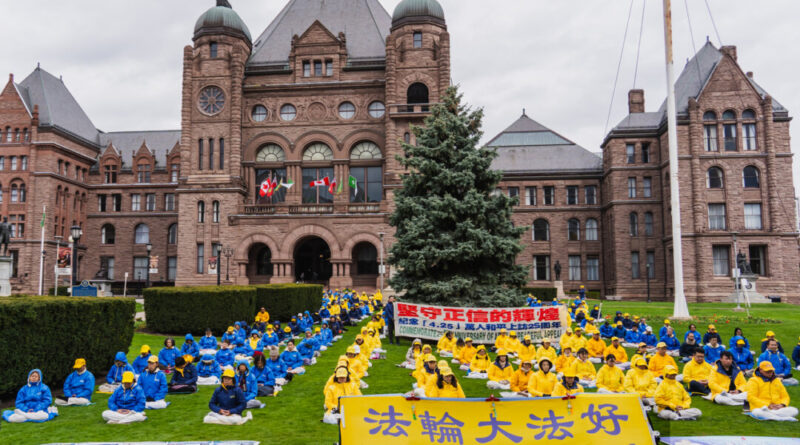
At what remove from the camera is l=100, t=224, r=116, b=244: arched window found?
5878 centimetres

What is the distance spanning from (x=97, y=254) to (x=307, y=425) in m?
55.8

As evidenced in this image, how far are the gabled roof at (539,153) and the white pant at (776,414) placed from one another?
4461 cm

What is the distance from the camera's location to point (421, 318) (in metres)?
20.0

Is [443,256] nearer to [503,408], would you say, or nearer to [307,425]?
[307,425]

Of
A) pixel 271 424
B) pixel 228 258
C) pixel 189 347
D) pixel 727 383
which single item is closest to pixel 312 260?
pixel 228 258

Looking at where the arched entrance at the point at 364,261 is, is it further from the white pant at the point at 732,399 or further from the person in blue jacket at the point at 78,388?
the white pant at the point at 732,399

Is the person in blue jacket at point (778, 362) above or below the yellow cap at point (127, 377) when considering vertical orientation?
below

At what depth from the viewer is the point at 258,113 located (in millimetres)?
48750

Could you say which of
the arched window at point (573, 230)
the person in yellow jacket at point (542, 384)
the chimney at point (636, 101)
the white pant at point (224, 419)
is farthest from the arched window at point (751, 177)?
the white pant at point (224, 419)

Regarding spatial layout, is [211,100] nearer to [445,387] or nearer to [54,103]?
[54,103]

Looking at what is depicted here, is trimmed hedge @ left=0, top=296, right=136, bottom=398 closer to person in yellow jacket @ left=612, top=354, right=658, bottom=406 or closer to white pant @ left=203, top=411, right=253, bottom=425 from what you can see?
white pant @ left=203, top=411, right=253, bottom=425

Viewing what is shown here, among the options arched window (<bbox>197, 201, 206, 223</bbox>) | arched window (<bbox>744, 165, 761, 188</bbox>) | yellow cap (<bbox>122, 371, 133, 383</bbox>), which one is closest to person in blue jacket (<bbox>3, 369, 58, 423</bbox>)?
yellow cap (<bbox>122, 371, 133, 383</bbox>)

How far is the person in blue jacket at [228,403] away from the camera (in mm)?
10273

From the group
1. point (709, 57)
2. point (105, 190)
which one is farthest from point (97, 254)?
point (709, 57)
